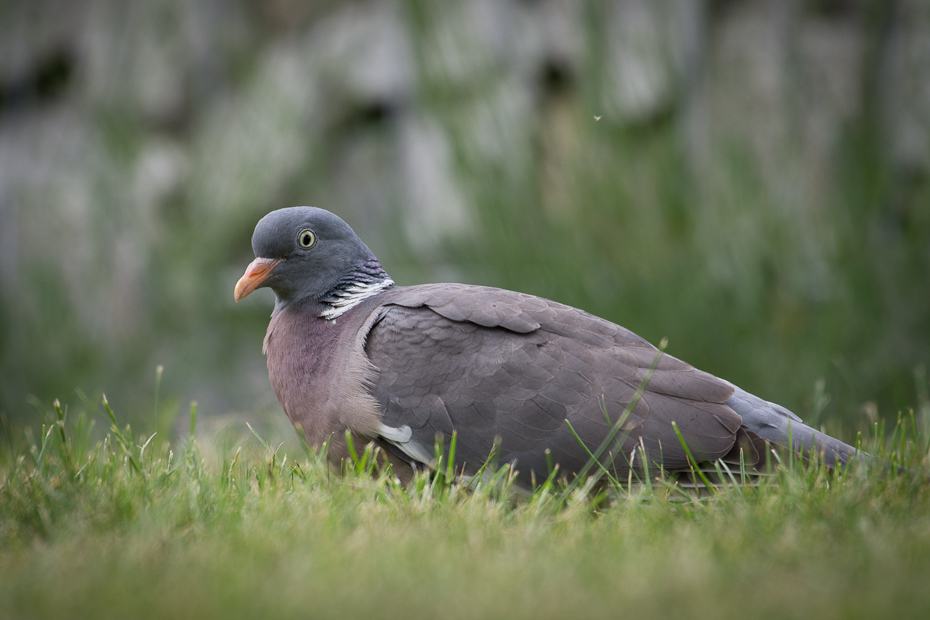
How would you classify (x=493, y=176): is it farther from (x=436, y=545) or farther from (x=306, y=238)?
(x=436, y=545)

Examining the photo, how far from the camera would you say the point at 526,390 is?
260cm

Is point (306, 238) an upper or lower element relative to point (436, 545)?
upper

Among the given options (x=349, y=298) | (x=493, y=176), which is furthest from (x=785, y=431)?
(x=493, y=176)

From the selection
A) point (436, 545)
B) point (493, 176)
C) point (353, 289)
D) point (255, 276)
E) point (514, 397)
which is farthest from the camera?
point (493, 176)

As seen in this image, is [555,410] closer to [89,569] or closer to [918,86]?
[89,569]

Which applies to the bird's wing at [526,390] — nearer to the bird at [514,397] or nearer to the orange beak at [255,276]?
the bird at [514,397]

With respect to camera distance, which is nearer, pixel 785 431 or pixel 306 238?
pixel 785 431

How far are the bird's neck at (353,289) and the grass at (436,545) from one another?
0.69m

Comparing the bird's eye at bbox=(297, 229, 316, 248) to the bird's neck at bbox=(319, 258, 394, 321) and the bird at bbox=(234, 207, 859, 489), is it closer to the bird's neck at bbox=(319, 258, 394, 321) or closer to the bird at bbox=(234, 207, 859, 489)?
the bird's neck at bbox=(319, 258, 394, 321)

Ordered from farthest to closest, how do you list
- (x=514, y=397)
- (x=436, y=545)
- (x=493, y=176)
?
(x=493, y=176) → (x=514, y=397) → (x=436, y=545)

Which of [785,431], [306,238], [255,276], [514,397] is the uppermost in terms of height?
[306,238]

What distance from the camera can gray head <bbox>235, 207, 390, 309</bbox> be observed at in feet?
9.78

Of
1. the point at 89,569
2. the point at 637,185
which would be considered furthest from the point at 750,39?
the point at 89,569

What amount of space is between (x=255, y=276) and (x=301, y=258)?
18 cm
